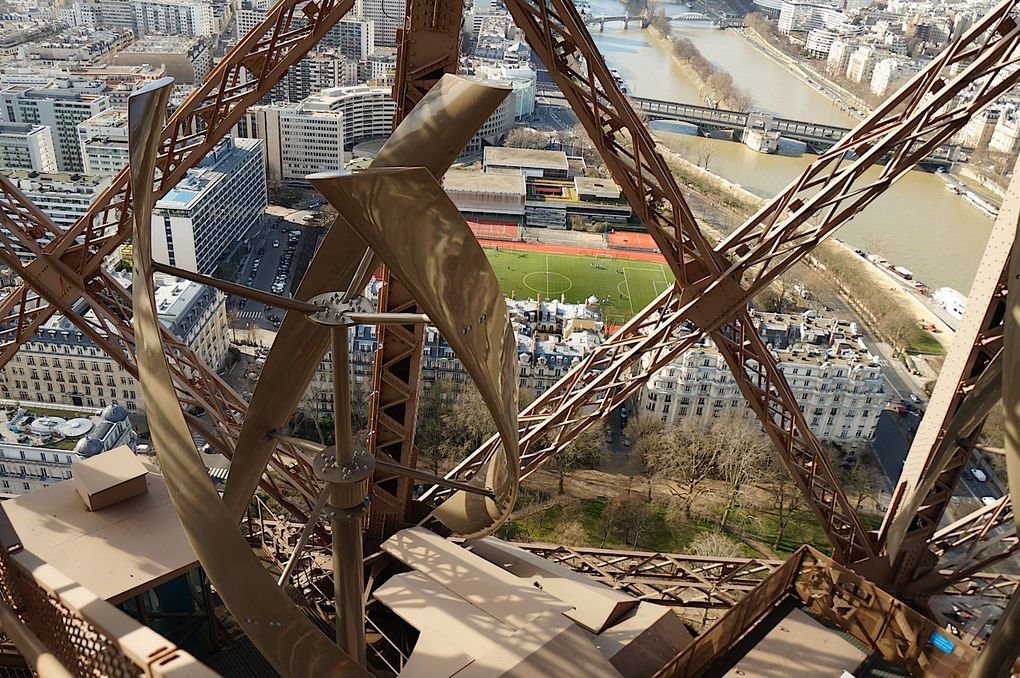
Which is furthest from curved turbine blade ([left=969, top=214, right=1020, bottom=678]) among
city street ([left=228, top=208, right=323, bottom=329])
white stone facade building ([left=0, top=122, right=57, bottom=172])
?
white stone facade building ([left=0, top=122, right=57, bottom=172])

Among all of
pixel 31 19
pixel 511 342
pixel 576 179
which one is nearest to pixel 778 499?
pixel 511 342

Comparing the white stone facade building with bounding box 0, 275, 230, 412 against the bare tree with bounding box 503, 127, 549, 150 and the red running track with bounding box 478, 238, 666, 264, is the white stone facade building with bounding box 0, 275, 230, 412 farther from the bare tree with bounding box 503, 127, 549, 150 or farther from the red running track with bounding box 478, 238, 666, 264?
the bare tree with bounding box 503, 127, 549, 150

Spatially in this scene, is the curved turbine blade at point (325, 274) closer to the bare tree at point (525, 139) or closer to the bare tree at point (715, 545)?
the bare tree at point (715, 545)

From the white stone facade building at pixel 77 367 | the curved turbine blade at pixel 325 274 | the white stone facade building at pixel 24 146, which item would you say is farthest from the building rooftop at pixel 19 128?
the curved turbine blade at pixel 325 274

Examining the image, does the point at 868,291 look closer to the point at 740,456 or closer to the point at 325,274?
the point at 740,456

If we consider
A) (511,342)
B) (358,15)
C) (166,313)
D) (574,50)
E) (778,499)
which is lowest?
(778,499)

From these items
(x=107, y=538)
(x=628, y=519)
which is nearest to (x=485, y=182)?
(x=628, y=519)

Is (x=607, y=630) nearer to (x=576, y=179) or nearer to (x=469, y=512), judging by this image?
(x=469, y=512)
